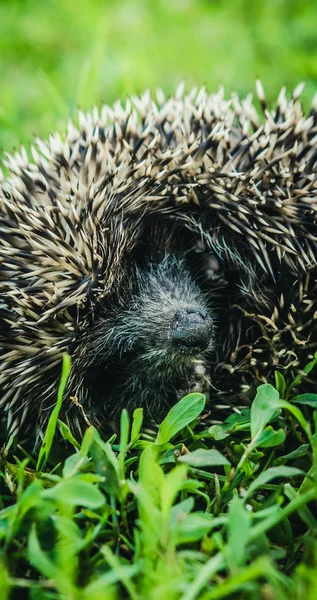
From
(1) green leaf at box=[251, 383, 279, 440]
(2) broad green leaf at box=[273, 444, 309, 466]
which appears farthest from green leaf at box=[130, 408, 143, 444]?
(2) broad green leaf at box=[273, 444, 309, 466]

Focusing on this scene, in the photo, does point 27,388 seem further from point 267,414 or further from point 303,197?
point 303,197

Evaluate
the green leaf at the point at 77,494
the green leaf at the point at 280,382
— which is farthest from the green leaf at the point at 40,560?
the green leaf at the point at 280,382

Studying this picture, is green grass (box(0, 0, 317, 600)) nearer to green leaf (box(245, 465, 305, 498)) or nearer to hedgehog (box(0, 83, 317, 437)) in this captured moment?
green leaf (box(245, 465, 305, 498))

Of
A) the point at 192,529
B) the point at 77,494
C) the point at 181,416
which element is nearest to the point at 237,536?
the point at 192,529

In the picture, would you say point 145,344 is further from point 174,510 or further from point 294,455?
point 174,510

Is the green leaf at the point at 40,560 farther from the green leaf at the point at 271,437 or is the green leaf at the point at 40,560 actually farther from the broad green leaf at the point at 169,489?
the green leaf at the point at 271,437

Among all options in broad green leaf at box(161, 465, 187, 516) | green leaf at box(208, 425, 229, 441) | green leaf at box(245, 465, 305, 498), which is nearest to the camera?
broad green leaf at box(161, 465, 187, 516)
